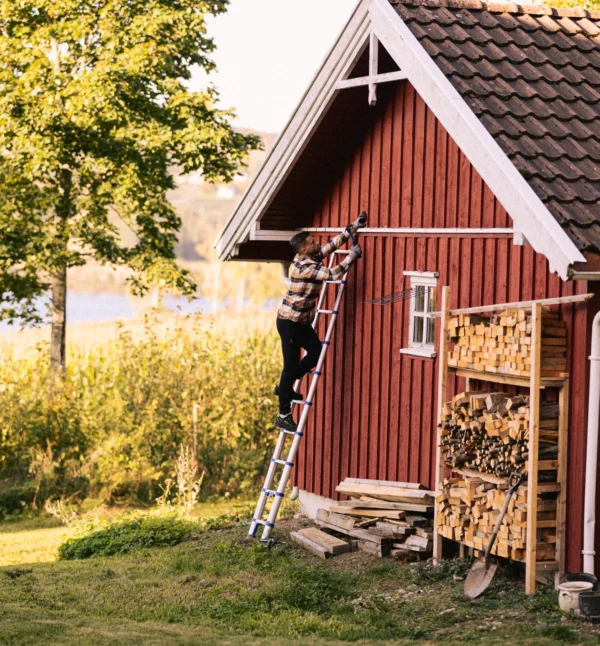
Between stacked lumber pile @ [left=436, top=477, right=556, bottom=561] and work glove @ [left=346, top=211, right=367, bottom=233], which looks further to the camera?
work glove @ [left=346, top=211, right=367, bottom=233]

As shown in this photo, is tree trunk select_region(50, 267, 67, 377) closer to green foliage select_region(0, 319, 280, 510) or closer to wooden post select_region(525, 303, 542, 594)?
green foliage select_region(0, 319, 280, 510)

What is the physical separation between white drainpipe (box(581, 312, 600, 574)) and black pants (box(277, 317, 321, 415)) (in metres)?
4.08

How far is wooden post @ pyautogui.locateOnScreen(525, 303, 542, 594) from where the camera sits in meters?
9.87

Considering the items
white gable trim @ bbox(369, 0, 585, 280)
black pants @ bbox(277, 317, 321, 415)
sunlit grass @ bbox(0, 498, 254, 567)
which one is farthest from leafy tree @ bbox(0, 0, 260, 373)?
white gable trim @ bbox(369, 0, 585, 280)

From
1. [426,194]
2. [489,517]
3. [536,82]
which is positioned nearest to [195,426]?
[426,194]

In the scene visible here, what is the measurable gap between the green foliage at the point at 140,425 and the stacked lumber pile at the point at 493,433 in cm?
741

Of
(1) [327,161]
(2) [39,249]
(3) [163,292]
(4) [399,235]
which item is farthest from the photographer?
(3) [163,292]

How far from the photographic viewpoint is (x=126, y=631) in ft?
32.0

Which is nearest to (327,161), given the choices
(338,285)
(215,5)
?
(338,285)

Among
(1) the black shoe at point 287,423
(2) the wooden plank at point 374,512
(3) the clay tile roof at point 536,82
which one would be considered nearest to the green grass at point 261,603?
(2) the wooden plank at point 374,512

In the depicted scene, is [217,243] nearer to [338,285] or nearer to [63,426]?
[338,285]

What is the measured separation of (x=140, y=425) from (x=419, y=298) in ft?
23.4

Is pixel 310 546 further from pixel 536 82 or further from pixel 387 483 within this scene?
pixel 536 82

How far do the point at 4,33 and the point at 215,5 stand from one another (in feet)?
A: 11.2
